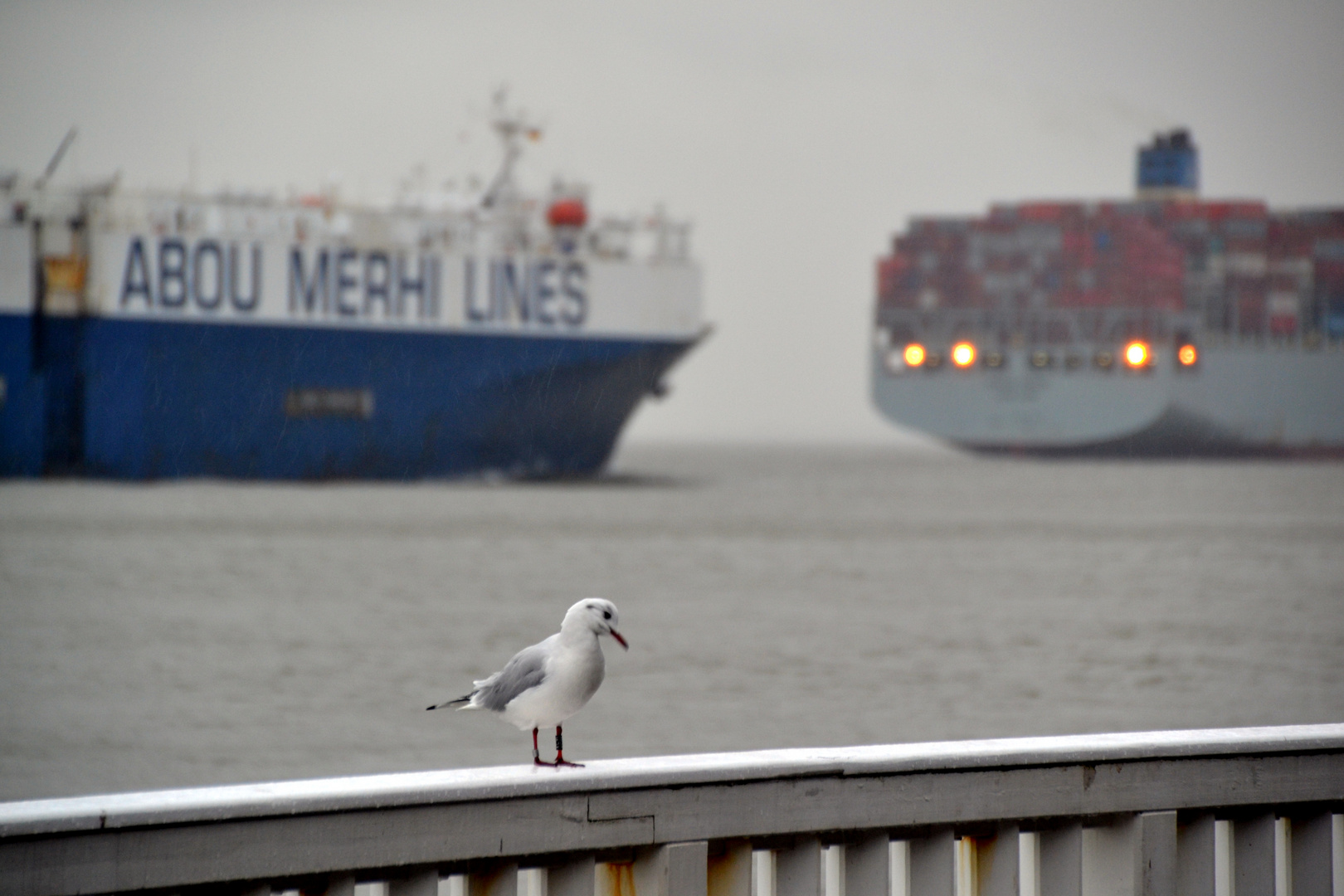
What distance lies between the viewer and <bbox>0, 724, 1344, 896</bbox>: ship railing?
55.6 inches

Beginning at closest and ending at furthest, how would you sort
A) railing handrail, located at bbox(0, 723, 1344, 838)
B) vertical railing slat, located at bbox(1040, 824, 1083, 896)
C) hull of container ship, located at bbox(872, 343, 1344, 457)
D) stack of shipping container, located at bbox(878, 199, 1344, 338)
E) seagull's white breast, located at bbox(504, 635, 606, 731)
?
railing handrail, located at bbox(0, 723, 1344, 838) < seagull's white breast, located at bbox(504, 635, 606, 731) < vertical railing slat, located at bbox(1040, 824, 1083, 896) < hull of container ship, located at bbox(872, 343, 1344, 457) < stack of shipping container, located at bbox(878, 199, 1344, 338)

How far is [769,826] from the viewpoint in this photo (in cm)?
164

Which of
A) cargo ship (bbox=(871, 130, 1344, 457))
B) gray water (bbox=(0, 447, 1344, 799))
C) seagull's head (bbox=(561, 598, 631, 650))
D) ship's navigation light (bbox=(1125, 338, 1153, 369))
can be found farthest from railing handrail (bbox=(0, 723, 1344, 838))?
cargo ship (bbox=(871, 130, 1344, 457))

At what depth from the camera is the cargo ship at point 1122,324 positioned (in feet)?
192

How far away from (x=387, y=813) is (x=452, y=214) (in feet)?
115

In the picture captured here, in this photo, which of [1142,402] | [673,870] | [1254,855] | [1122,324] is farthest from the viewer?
[1122,324]

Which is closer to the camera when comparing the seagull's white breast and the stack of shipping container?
the seagull's white breast

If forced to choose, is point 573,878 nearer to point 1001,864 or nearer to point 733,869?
point 733,869

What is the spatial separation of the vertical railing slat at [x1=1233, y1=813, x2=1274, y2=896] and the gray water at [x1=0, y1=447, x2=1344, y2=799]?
741 centimetres

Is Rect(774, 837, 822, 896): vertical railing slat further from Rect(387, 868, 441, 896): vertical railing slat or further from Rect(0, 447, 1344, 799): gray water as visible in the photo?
Rect(0, 447, 1344, 799): gray water

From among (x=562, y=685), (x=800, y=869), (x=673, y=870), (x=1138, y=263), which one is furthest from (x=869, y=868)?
(x=1138, y=263)

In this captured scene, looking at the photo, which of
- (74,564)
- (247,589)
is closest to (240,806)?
(247,589)

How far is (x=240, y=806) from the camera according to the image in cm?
142

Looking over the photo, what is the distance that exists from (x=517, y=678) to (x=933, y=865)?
462mm
